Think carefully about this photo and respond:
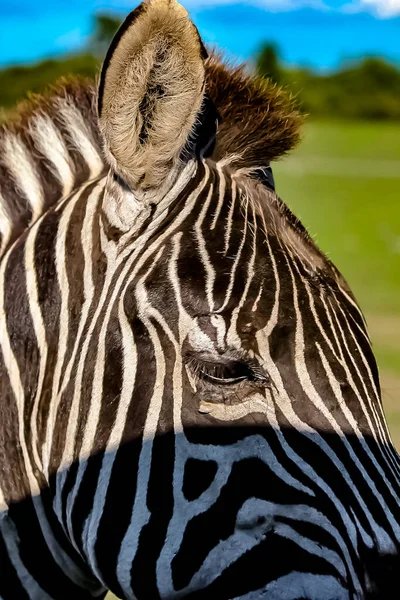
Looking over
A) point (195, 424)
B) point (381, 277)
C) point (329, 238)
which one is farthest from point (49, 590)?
point (329, 238)

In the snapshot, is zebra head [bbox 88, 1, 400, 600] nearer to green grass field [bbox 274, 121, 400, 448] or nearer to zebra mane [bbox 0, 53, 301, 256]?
zebra mane [bbox 0, 53, 301, 256]

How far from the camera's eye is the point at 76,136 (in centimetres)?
Result: 302

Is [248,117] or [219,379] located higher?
[248,117]

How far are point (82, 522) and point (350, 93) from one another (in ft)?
265

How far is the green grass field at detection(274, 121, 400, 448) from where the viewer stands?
12.8m

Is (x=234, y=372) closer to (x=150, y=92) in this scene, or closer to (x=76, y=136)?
(x=150, y=92)

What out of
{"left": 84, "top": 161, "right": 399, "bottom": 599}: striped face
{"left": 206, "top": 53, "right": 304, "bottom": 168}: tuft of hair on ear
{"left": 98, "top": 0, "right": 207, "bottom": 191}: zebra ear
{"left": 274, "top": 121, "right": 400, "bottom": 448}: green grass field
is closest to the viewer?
{"left": 84, "top": 161, "right": 399, "bottom": 599}: striped face

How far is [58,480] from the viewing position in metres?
2.51

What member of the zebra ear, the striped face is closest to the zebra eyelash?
the striped face

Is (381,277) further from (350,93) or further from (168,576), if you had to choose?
(350,93)

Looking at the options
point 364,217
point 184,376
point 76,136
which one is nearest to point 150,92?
point 76,136

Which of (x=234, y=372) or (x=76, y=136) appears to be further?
(x=76, y=136)

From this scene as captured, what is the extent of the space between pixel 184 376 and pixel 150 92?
0.82m

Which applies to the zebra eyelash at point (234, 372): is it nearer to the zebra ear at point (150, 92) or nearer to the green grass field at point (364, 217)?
the zebra ear at point (150, 92)
